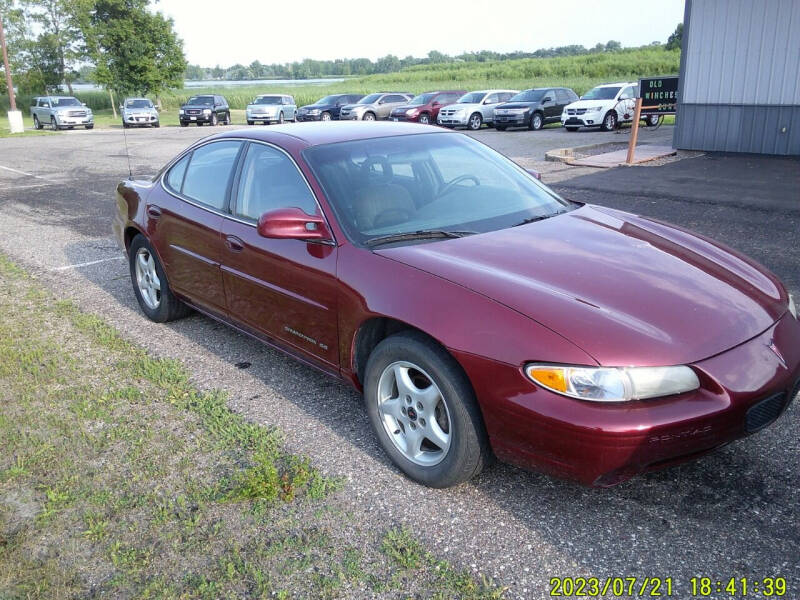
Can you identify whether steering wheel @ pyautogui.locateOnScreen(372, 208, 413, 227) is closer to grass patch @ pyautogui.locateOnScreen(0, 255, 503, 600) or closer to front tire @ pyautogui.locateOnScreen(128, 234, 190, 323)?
grass patch @ pyautogui.locateOnScreen(0, 255, 503, 600)

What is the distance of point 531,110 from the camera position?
85.1 ft

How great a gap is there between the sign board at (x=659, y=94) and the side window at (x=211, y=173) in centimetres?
1286

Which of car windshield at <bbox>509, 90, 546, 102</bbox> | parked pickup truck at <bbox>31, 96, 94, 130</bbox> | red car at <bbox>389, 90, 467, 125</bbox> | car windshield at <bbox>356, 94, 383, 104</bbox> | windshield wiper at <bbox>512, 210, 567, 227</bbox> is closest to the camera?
windshield wiper at <bbox>512, 210, 567, 227</bbox>

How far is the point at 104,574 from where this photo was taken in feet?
8.98

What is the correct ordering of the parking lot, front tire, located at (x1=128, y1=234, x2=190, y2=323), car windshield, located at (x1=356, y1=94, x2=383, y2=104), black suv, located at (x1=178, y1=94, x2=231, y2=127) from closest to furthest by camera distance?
1. the parking lot
2. front tire, located at (x1=128, y1=234, x2=190, y2=323)
3. car windshield, located at (x1=356, y1=94, x2=383, y2=104)
4. black suv, located at (x1=178, y1=94, x2=231, y2=127)

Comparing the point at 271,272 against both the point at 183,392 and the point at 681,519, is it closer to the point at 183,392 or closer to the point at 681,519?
the point at 183,392

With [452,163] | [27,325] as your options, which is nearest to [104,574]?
[452,163]

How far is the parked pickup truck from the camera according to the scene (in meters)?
35.4

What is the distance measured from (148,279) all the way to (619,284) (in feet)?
12.8

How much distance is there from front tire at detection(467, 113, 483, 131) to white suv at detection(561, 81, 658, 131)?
4.24 m

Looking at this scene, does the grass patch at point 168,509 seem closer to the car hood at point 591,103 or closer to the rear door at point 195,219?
the rear door at point 195,219

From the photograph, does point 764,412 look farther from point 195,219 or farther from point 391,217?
point 195,219

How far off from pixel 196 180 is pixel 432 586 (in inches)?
131

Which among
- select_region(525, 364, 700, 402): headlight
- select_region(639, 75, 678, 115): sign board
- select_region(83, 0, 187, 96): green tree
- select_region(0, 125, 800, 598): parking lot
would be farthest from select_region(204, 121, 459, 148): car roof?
select_region(83, 0, 187, 96): green tree
